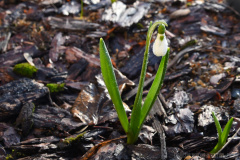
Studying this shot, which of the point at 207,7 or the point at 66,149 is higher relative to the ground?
the point at 207,7

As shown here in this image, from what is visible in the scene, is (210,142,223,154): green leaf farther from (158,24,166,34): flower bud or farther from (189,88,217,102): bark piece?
(158,24,166,34): flower bud

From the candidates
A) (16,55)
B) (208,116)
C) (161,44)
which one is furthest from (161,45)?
(16,55)

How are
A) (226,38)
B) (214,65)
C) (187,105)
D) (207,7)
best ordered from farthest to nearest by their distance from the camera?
(207,7) < (226,38) < (214,65) < (187,105)

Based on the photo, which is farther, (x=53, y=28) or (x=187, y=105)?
(x=53, y=28)

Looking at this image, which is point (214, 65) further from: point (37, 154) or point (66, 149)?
point (37, 154)

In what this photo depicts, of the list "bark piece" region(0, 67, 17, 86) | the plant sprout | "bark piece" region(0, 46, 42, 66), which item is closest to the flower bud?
the plant sprout

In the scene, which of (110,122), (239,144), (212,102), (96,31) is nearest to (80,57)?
(96,31)

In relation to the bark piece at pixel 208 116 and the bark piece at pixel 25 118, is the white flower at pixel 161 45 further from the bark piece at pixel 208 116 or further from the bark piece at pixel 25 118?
the bark piece at pixel 25 118
